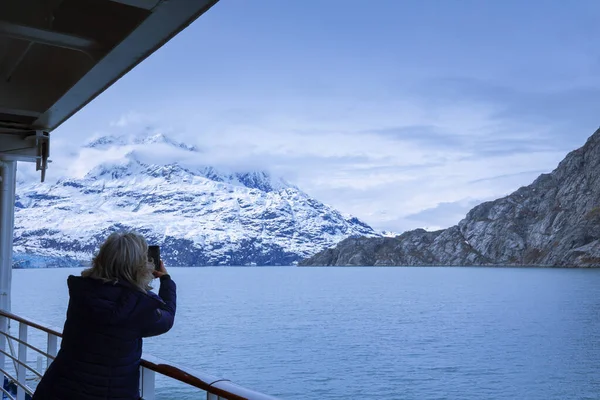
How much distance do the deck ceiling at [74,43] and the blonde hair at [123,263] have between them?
927 millimetres

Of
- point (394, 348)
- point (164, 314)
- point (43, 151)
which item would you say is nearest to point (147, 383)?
point (164, 314)

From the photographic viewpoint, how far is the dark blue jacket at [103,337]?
188cm

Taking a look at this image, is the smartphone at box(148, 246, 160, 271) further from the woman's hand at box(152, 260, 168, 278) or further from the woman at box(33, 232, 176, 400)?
the woman at box(33, 232, 176, 400)

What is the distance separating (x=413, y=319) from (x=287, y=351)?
660 inches

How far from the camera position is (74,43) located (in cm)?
306

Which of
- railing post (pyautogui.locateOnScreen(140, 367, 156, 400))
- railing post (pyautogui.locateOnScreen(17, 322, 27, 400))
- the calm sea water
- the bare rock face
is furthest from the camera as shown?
the bare rock face

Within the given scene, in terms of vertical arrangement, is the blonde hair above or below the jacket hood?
above

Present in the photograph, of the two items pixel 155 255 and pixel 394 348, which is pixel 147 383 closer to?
pixel 155 255

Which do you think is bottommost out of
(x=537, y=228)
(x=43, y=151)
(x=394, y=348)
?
(x=394, y=348)

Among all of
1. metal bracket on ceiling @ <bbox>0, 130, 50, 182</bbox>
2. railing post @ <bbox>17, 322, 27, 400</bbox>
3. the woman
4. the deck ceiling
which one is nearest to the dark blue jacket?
the woman

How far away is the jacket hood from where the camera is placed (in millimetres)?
1873

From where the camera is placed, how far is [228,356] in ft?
99.6

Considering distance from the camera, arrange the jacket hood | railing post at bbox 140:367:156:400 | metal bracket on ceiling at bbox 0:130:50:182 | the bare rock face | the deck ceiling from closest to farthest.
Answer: the jacket hood < railing post at bbox 140:367:156:400 < the deck ceiling < metal bracket on ceiling at bbox 0:130:50:182 < the bare rock face

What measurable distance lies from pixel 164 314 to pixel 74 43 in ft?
5.58
